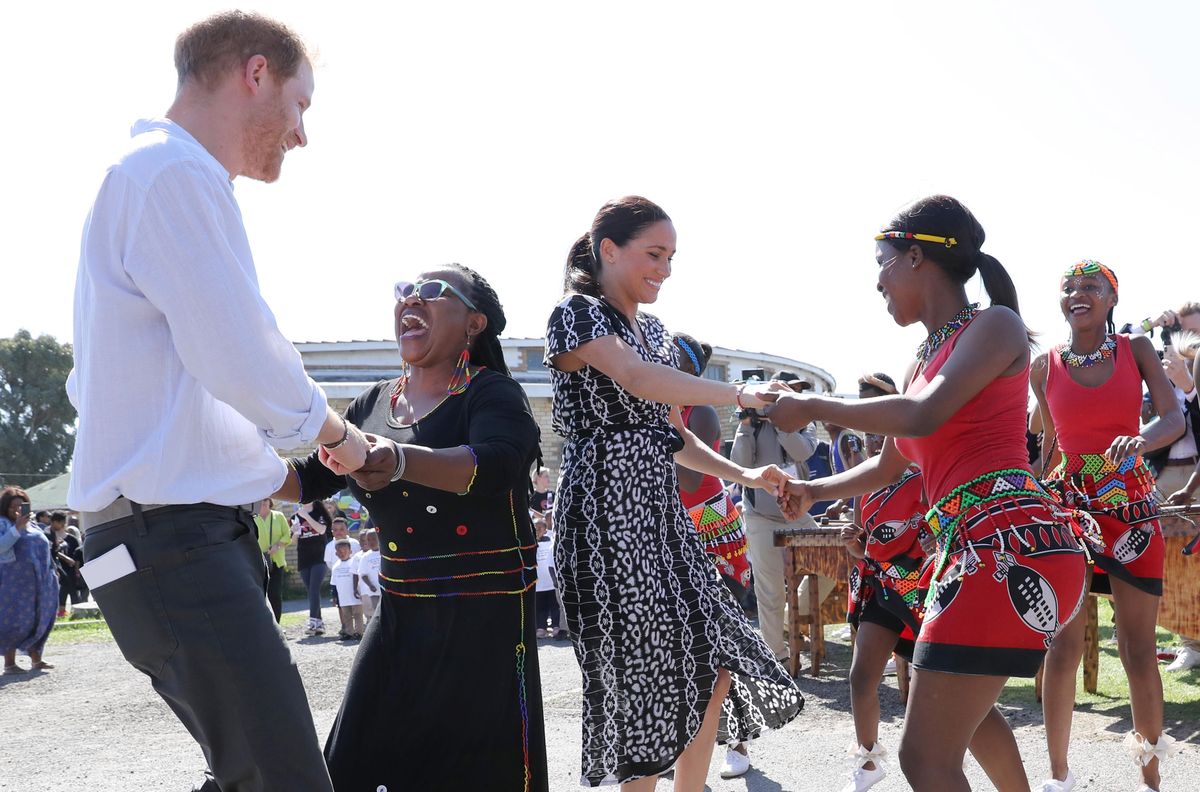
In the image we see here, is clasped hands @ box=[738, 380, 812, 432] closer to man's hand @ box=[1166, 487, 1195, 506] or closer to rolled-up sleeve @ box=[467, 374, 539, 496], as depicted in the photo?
rolled-up sleeve @ box=[467, 374, 539, 496]

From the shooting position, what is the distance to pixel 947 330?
134 inches

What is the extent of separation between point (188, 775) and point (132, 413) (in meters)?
4.42

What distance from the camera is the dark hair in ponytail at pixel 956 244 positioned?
3.43 m

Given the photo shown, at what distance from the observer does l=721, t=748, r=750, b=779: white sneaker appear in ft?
18.9

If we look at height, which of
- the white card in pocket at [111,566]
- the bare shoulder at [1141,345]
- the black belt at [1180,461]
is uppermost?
the bare shoulder at [1141,345]

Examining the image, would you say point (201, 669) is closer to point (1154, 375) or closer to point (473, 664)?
point (473, 664)

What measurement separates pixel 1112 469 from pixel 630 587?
2787mm

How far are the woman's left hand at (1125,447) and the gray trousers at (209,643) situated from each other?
393 cm

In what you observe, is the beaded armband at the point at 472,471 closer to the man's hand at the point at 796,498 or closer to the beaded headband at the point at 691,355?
the man's hand at the point at 796,498

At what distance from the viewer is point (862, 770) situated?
16.7ft

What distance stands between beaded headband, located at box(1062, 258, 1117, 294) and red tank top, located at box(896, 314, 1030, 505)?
92.3 inches

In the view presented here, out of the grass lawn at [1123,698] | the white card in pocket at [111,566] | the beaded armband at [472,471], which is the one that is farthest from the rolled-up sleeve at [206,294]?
the grass lawn at [1123,698]

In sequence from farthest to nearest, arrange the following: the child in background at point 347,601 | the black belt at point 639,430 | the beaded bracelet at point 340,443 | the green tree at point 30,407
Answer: the green tree at point 30,407 → the child in background at point 347,601 → the black belt at point 639,430 → the beaded bracelet at point 340,443

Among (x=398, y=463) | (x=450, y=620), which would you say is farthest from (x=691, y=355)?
(x=398, y=463)
